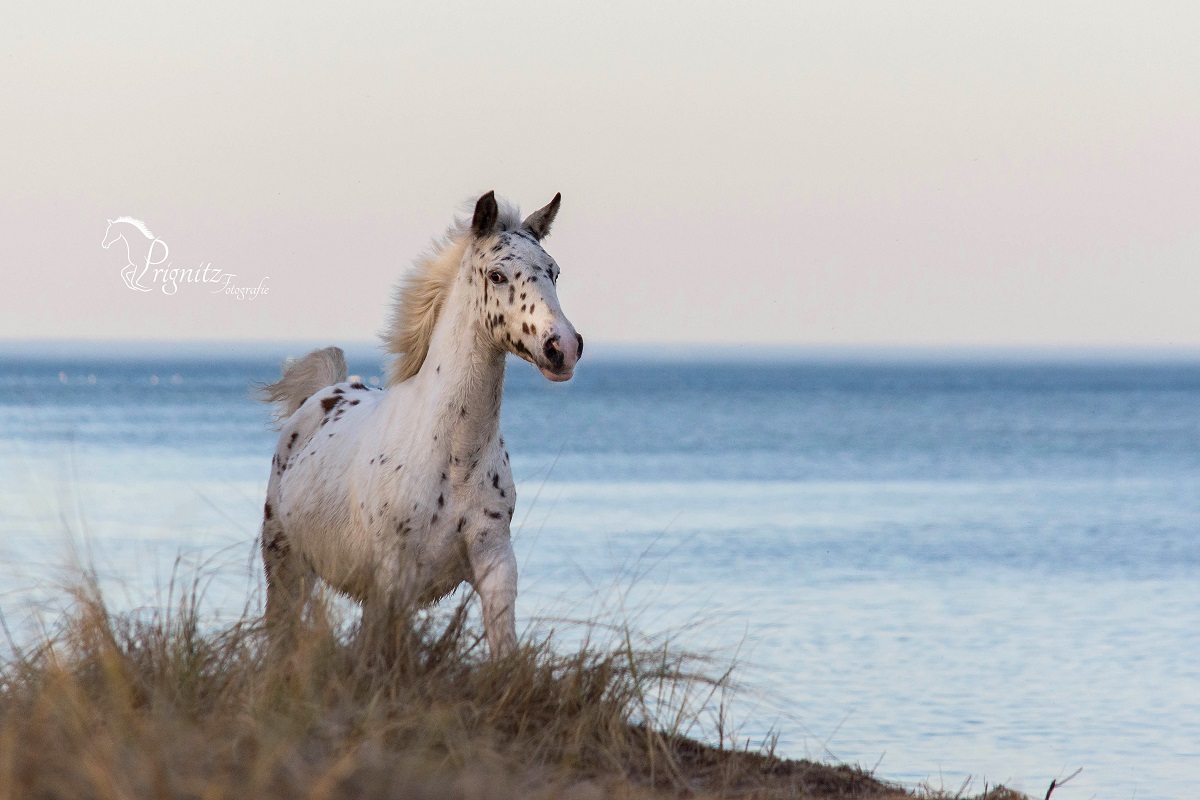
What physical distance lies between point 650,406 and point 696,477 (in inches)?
1650

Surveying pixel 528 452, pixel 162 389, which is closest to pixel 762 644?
pixel 528 452

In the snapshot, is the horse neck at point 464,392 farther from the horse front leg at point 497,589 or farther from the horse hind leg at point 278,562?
the horse hind leg at point 278,562

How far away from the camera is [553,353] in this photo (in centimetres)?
498

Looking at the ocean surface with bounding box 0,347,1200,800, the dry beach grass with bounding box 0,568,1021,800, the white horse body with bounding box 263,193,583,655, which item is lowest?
the ocean surface with bounding box 0,347,1200,800

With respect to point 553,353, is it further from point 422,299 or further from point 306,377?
point 306,377

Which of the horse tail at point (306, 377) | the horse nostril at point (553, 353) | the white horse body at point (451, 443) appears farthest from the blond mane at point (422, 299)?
the horse tail at point (306, 377)

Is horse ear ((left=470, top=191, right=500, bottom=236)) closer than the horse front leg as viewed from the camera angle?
No

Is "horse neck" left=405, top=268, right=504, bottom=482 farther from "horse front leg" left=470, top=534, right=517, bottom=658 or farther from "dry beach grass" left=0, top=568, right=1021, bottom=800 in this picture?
"dry beach grass" left=0, top=568, right=1021, bottom=800

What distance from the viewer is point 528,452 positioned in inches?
1459

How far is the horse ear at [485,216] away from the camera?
5.31 meters

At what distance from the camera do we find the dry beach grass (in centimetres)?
312

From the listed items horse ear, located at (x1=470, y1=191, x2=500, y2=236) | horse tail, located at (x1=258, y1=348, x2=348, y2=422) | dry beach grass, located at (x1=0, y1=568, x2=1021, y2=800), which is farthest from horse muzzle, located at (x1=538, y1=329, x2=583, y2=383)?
horse tail, located at (x1=258, y1=348, x2=348, y2=422)

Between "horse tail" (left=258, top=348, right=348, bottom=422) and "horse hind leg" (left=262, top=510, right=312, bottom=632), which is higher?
"horse tail" (left=258, top=348, right=348, bottom=422)

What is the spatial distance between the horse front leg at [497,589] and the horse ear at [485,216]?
1.21 metres
